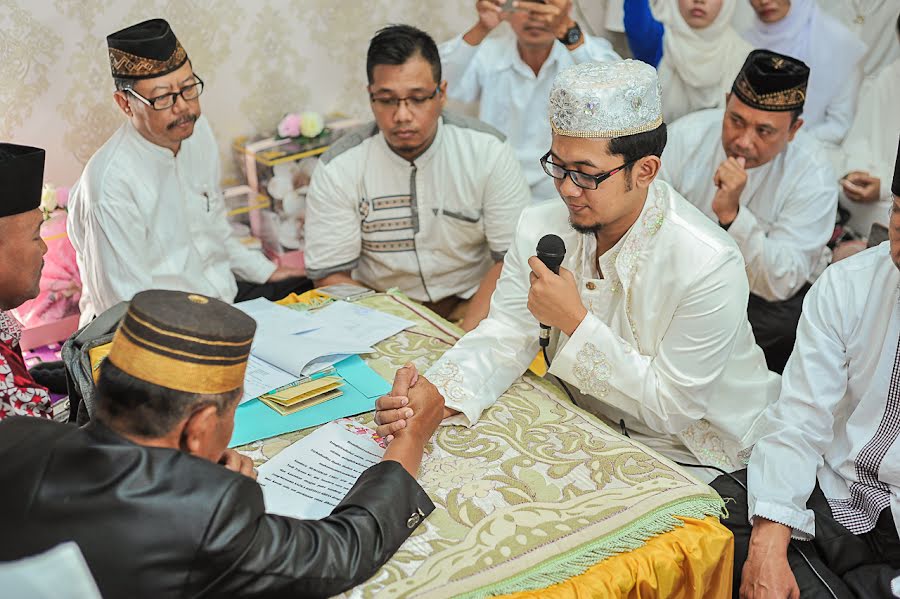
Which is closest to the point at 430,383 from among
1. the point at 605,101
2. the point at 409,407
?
the point at 409,407

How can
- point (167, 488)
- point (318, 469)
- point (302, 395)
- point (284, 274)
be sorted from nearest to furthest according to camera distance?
point (167, 488) → point (318, 469) → point (302, 395) → point (284, 274)

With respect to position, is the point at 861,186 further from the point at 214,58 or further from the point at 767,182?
the point at 214,58

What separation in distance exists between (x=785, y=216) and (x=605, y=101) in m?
1.72

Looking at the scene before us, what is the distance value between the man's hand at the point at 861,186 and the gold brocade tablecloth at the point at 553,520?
281cm

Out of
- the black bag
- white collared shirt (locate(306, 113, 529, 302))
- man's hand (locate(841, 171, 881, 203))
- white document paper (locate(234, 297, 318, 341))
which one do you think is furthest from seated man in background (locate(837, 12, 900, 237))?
the black bag

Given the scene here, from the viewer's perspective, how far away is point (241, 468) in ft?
5.48

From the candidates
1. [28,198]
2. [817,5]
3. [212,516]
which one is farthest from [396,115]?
[817,5]

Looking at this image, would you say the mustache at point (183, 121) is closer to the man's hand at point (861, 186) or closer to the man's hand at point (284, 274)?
the man's hand at point (284, 274)

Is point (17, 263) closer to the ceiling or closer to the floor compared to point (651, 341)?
closer to the ceiling

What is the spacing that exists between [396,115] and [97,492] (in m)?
2.11

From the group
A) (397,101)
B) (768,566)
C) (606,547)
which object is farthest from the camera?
(397,101)

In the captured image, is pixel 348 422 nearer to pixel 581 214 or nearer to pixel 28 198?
pixel 581 214

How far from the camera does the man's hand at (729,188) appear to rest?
128 inches

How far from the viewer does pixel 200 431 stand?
57.3 inches
